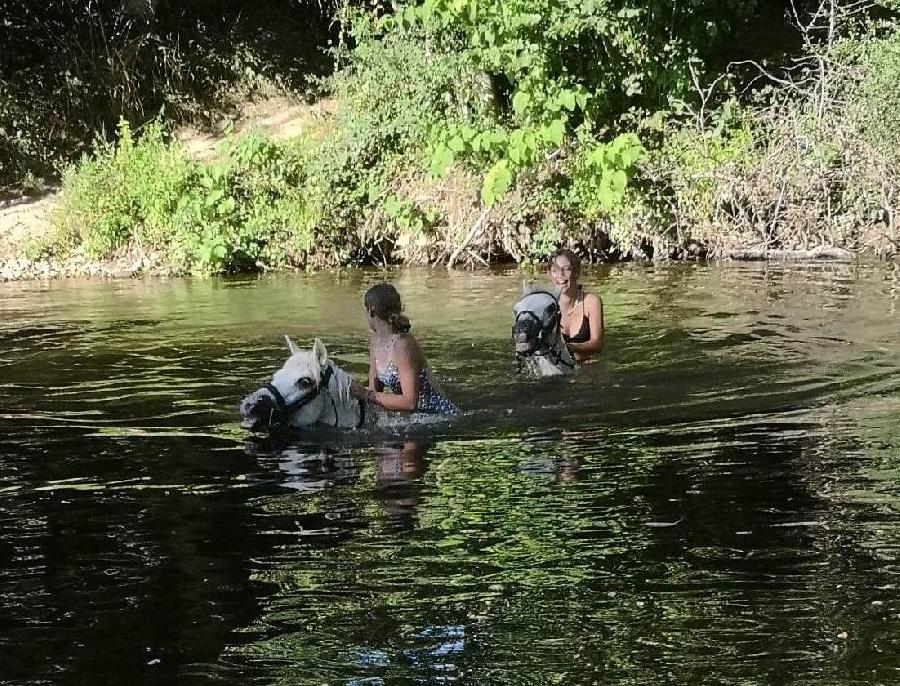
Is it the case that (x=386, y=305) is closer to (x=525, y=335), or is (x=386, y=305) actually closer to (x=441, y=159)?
(x=525, y=335)

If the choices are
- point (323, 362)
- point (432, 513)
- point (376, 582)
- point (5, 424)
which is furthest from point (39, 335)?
point (376, 582)

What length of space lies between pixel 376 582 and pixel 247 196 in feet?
49.1

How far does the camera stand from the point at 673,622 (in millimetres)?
4453

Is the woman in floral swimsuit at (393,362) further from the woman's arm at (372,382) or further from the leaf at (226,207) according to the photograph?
the leaf at (226,207)

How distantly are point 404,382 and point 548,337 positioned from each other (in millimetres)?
1734

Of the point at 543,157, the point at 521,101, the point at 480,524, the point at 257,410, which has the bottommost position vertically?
the point at 480,524

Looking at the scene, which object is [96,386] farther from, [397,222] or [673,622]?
[397,222]

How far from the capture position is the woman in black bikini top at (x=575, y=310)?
33.6ft

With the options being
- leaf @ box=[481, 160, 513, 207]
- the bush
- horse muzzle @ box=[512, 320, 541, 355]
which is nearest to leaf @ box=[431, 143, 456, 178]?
leaf @ box=[481, 160, 513, 207]

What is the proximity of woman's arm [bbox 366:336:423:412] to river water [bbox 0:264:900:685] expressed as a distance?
0.28 meters

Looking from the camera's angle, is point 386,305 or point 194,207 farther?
point 194,207

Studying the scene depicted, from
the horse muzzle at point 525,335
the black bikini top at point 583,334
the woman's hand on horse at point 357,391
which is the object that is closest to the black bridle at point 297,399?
the woman's hand on horse at point 357,391

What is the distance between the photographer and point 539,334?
916cm

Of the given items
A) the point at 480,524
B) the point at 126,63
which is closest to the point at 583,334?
the point at 480,524
